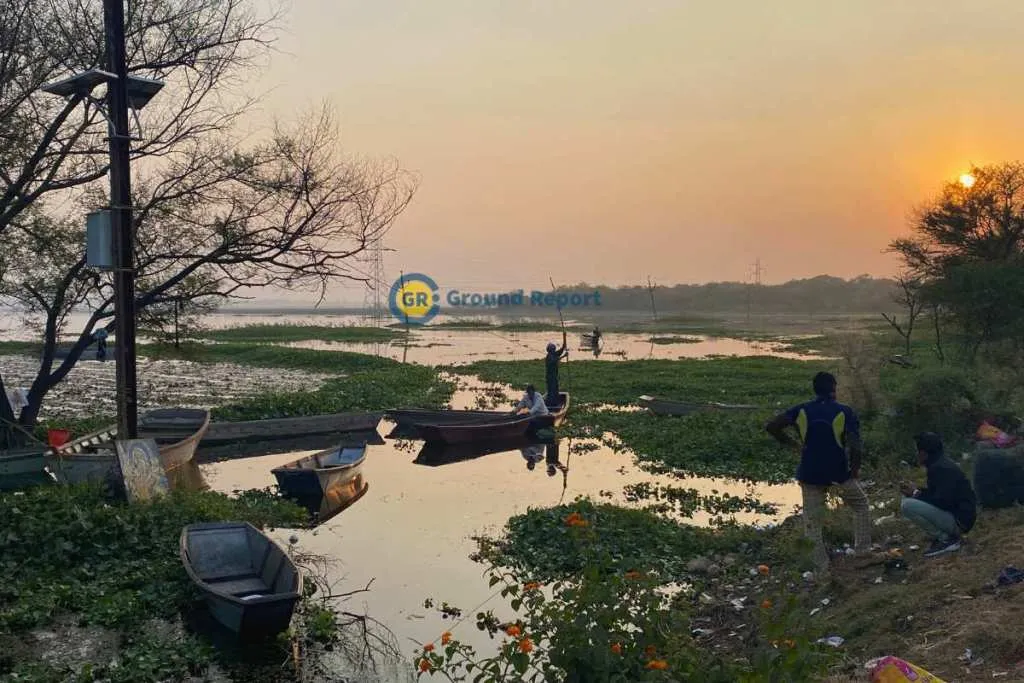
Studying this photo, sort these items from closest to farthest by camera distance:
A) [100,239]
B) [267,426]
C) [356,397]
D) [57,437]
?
1. [100,239]
2. [57,437]
3. [267,426]
4. [356,397]

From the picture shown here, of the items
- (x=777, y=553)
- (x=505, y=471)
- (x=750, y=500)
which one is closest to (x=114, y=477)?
(x=505, y=471)

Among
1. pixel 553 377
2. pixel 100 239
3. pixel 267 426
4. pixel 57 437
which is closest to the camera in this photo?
pixel 100 239

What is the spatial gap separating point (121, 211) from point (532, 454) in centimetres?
1155

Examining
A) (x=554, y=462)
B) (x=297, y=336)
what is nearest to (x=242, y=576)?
(x=554, y=462)

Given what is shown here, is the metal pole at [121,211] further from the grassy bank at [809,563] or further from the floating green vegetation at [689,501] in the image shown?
the floating green vegetation at [689,501]

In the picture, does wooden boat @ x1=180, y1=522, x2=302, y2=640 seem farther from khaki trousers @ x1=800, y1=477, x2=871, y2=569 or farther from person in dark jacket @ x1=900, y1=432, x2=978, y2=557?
person in dark jacket @ x1=900, y1=432, x2=978, y2=557

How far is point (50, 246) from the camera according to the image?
16203 millimetres

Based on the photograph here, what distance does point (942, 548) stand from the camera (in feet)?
27.2

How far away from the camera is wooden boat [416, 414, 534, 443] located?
20.1 metres

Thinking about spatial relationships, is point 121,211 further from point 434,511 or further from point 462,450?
point 462,450

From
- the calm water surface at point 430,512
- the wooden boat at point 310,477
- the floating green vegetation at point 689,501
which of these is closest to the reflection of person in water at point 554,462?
the calm water surface at point 430,512

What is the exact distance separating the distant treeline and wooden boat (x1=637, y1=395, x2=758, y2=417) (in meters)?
132

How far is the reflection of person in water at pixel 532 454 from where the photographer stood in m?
19.0

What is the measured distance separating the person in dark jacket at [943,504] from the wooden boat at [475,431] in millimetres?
13149
